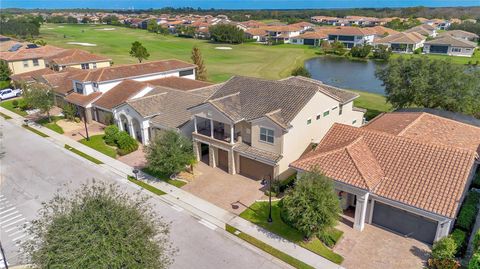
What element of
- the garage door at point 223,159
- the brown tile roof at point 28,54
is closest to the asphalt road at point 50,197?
the garage door at point 223,159

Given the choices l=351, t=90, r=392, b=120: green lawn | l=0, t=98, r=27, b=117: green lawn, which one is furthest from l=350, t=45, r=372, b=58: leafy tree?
l=0, t=98, r=27, b=117: green lawn

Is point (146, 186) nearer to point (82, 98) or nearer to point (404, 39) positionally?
point (82, 98)

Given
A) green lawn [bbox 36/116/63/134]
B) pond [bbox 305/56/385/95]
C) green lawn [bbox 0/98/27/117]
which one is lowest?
pond [bbox 305/56/385/95]

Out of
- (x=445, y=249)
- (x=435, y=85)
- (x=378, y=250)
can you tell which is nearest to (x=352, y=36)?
(x=435, y=85)

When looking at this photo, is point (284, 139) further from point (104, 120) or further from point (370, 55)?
point (370, 55)

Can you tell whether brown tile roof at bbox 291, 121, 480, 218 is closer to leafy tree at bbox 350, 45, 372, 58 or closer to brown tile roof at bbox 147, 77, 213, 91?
brown tile roof at bbox 147, 77, 213, 91

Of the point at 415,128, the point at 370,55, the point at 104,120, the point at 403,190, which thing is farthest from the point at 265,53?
the point at 403,190
